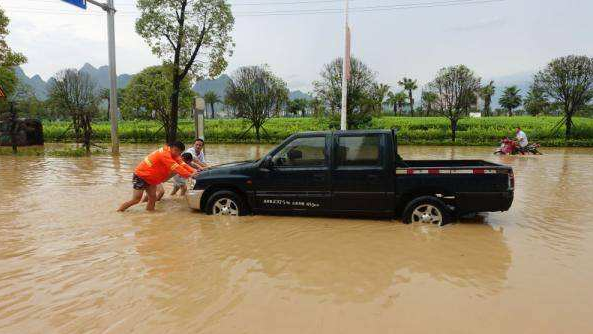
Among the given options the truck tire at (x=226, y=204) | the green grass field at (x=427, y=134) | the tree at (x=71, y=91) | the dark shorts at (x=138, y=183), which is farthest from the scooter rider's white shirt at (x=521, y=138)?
the tree at (x=71, y=91)

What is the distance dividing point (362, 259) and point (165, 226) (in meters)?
3.39

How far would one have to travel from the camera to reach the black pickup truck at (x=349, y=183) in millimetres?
6023

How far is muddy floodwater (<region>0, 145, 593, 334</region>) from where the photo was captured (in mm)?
3270

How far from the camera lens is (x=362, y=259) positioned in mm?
4754

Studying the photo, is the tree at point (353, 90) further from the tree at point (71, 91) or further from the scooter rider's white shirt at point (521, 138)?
the tree at point (71, 91)

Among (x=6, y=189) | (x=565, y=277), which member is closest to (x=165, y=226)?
(x=565, y=277)

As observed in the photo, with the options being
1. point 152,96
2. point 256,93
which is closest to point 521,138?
point 256,93

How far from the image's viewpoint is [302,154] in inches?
258

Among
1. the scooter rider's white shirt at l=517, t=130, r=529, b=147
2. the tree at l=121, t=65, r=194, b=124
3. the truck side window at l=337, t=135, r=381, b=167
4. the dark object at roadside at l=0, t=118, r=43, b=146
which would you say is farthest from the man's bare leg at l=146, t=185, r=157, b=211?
the dark object at roadside at l=0, t=118, r=43, b=146

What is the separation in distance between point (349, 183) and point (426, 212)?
1331 mm

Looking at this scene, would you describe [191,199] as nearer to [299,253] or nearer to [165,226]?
[165,226]

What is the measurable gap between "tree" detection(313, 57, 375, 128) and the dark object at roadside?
20924 mm

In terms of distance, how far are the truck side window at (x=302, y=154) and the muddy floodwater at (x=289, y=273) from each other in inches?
39.9

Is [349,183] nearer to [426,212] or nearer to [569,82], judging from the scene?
[426,212]
